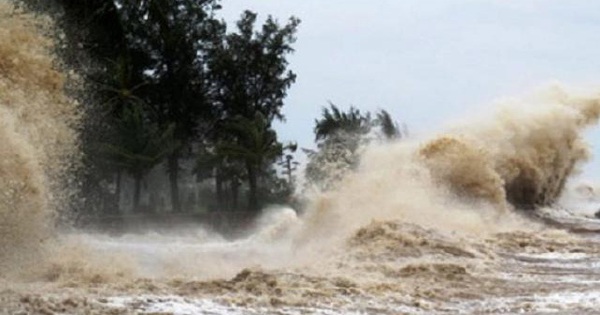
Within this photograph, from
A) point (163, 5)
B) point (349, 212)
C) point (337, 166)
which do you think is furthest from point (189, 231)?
point (163, 5)

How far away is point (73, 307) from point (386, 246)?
7.22m

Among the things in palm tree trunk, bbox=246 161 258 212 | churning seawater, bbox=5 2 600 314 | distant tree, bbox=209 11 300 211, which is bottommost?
churning seawater, bbox=5 2 600 314

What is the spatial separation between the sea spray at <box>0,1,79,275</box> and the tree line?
19.0 meters

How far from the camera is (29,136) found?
13.7 m

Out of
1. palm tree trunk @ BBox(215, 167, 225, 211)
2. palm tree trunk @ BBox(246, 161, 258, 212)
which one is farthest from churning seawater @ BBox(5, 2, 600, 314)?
palm tree trunk @ BBox(215, 167, 225, 211)

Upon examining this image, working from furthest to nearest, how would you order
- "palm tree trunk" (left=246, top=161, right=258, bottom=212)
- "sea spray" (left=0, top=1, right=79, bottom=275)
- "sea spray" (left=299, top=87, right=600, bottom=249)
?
"palm tree trunk" (left=246, top=161, right=258, bottom=212)
"sea spray" (left=299, top=87, right=600, bottom=249)
"sea spray" (left=0, top=1, right=79, bottom=275)

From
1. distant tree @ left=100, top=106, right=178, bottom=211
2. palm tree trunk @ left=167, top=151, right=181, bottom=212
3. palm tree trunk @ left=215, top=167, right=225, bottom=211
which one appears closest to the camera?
distant tree @ left=100, top=106, right=178, bottom=211

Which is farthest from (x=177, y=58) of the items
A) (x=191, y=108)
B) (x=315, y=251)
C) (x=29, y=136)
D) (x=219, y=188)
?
(x=29, y=136)

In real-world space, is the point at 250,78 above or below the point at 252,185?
above

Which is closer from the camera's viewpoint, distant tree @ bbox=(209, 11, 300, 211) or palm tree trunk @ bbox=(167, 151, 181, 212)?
palm tree trunk @ bbox=(167, 151, 181, 212)

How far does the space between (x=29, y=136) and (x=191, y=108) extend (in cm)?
2975

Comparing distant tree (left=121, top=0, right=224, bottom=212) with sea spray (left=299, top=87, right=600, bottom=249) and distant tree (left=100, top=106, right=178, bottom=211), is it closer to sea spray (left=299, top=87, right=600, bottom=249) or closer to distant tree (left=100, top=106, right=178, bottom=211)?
distant tree (left=100, top=106, right=178, bottom=211)

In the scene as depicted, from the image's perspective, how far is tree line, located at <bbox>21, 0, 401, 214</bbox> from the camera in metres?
36.2

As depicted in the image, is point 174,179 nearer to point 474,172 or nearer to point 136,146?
point 136,146
